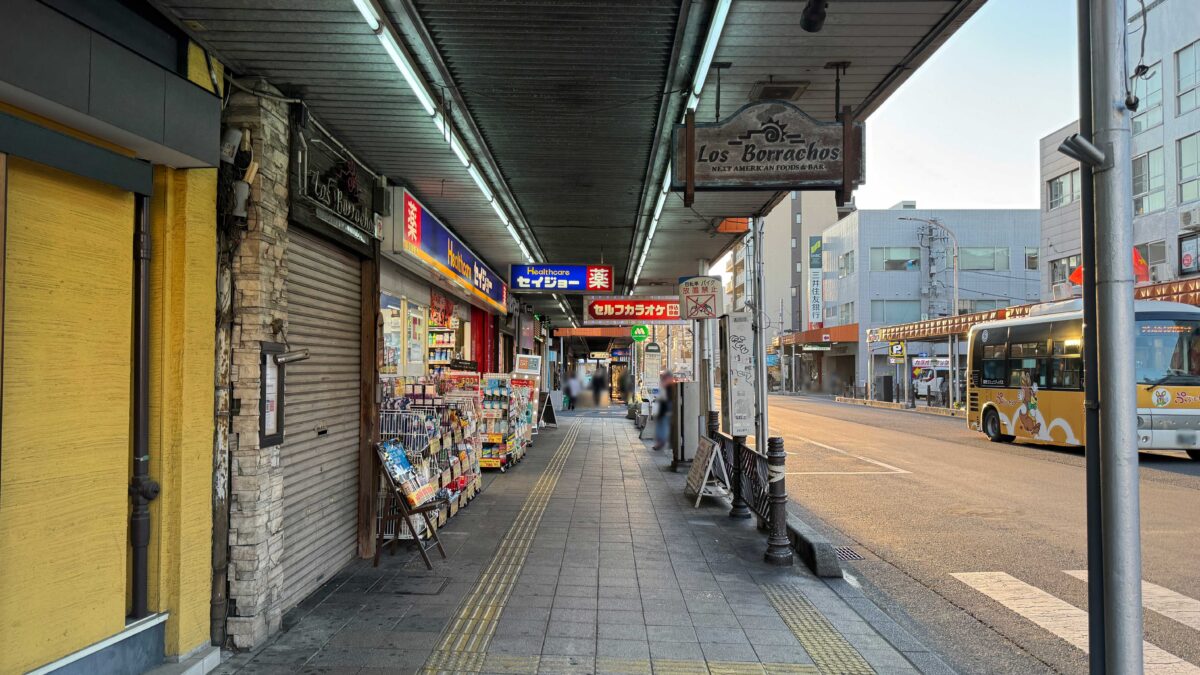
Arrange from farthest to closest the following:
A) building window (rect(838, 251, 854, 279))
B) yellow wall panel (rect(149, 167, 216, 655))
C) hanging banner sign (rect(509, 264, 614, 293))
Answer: building window (rect(838, 251, 854, 279)) → hanging banner sign (rect(509, 264, 614, 293)) → yellow wall panel (rect(149, 167, 216, 655))

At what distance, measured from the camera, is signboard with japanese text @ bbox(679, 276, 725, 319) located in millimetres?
11602

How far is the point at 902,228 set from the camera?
1941 inches

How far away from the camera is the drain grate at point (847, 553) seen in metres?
7.16

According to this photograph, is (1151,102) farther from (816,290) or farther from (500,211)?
(816,290)

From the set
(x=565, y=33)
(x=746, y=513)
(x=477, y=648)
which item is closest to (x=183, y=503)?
(x=477, y=648)

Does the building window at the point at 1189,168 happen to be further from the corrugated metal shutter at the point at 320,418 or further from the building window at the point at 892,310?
the corrugated metal shutter at the point at 320,418

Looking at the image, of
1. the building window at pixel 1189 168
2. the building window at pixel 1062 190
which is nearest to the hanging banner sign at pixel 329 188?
the building window at pixel 1189 168

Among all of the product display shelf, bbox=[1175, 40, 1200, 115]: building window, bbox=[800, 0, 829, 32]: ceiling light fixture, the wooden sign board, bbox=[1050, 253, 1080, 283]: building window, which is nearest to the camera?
bbox=[800, 0, 829, 32]: ceiling light fixture

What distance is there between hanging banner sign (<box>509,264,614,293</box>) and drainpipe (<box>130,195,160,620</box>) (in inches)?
352

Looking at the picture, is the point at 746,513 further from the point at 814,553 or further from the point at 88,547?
the point at 88,547

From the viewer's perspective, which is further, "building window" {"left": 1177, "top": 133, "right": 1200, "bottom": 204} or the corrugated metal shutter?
"building window" {"left": 1177, "top": 133, "right": 1200, "bottom": 204}

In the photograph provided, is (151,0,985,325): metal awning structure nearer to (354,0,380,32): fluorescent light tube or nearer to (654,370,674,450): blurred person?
(354,0,380,32): fluorescent light tube

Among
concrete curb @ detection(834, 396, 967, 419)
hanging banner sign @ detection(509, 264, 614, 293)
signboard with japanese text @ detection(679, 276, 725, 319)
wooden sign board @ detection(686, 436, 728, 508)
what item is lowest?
concrete curb @ detection(834, 396, 967, 419)

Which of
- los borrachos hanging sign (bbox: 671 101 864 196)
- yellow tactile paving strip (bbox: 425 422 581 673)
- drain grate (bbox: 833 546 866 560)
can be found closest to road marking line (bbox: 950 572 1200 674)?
drain grate (bbox: 833 546 866 560)
